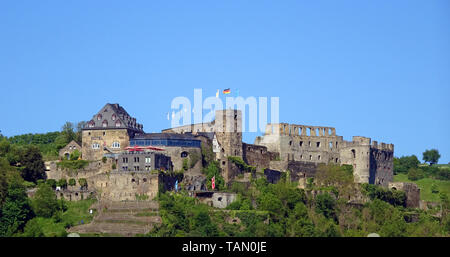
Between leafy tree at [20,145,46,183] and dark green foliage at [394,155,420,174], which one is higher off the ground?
dark green foliage at [394,155,420,174]

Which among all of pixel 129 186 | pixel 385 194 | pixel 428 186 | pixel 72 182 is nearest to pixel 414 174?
pixel 428 186

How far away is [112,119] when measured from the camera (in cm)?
9331

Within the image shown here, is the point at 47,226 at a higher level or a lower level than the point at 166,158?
lower

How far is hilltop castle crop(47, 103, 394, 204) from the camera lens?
283 feet

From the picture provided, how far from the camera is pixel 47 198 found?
3310 inches

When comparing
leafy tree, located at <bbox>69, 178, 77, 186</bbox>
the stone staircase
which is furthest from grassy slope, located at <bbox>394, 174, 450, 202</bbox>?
leafy tree, located at <bbox>69, 178, 77, 186</bbox>

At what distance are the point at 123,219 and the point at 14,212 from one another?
822cm

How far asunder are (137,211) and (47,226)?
22.5 ft

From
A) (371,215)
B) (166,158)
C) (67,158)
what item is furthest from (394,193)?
(67,158)

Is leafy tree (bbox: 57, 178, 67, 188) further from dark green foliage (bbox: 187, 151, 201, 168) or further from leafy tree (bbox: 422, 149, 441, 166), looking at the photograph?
leafy tree (bbox: 422, 149, 441, 166)

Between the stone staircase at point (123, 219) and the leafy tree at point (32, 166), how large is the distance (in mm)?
8584

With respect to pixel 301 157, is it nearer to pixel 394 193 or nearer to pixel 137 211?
pixel 394 193

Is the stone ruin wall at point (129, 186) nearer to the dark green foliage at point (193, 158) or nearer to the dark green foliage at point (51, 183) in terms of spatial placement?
the dark green foliage at point (51, 183)

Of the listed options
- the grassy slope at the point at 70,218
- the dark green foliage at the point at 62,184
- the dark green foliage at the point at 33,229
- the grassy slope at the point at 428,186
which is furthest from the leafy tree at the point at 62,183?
the grassy slope at the point at 428,186
